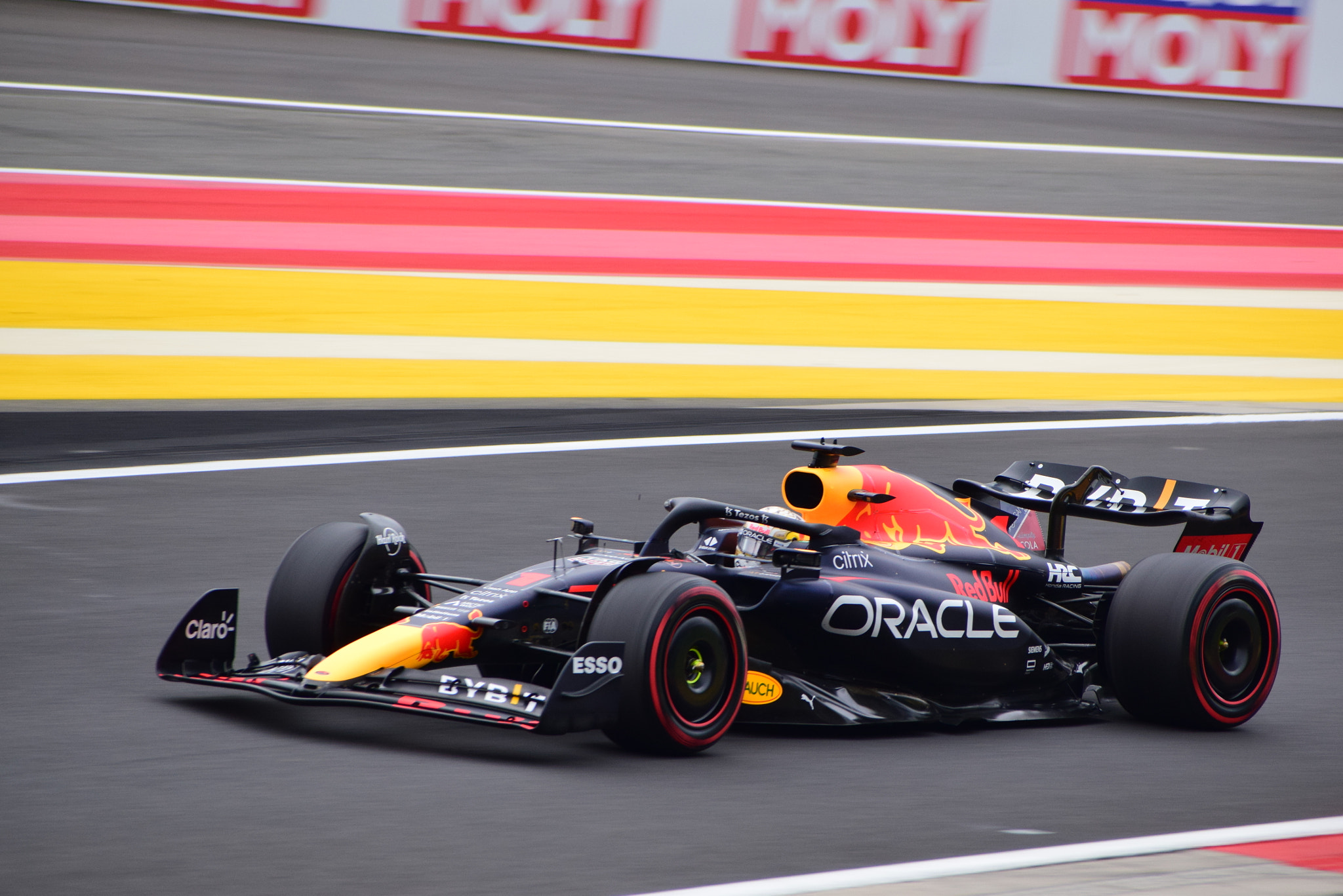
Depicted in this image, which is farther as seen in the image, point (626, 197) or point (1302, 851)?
point (626, 197)

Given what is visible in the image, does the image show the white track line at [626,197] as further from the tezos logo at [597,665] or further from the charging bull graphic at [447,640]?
the tezos logo at [597,665]

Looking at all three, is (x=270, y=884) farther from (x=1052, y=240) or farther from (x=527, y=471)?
(x=1052, y=240)

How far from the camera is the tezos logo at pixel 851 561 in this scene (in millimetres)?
6422

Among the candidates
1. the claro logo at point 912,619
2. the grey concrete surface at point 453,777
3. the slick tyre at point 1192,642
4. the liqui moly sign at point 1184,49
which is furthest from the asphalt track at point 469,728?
the liqui moly sign at point 1184,49

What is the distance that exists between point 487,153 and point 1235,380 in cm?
973

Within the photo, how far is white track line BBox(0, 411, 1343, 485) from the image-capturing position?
10.1m

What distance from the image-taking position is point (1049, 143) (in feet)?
80.9

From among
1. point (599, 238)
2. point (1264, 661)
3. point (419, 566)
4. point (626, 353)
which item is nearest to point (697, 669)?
point (419, 566)

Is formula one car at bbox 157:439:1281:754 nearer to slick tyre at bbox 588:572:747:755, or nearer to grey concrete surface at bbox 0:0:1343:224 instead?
slick tyre at bbox 588:572:747:755

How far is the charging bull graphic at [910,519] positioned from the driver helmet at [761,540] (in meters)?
0.29

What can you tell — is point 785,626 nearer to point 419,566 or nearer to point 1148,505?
point 419,566

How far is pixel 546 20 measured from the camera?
2773 centimetres

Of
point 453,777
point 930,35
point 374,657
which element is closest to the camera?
point 453,777

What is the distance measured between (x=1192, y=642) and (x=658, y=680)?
2.03m
